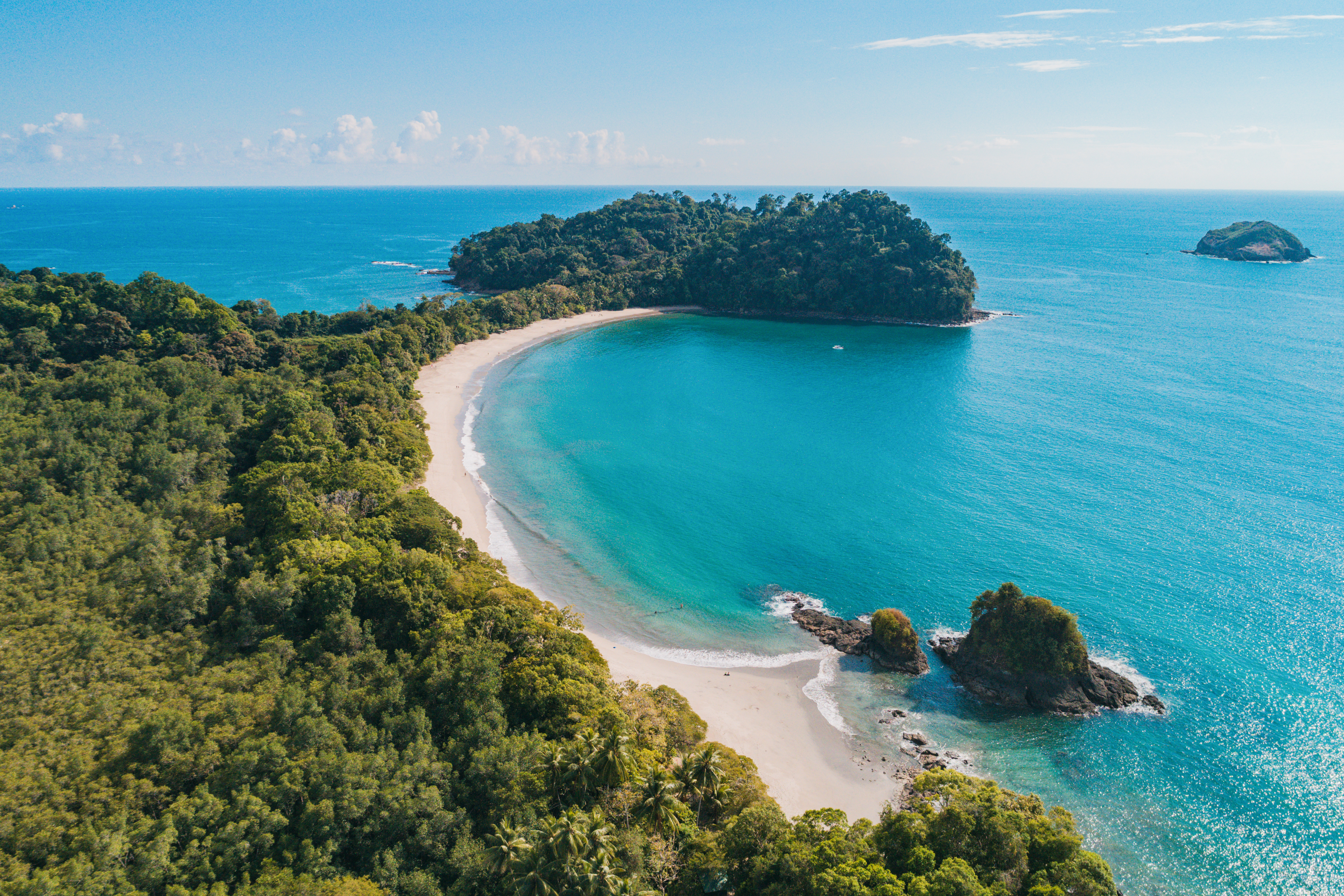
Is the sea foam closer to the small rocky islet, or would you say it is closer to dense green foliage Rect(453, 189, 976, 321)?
the small rocky islet

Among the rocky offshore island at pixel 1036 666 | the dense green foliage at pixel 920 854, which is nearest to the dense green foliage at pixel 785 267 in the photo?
the rocky offshore island at pixel 1036 666

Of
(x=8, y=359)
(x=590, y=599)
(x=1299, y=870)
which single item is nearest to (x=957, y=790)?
(x=1299, y=870)

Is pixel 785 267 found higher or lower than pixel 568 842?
higher

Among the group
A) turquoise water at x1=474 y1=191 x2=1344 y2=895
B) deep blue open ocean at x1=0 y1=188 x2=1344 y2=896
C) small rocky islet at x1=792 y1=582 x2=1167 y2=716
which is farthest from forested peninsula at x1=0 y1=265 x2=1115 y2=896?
small rocky islet at x1=792 y1=582 x2=1167 y2=716

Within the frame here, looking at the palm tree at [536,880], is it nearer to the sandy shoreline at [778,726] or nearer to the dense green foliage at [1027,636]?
the sandy shoreline at [778,726]

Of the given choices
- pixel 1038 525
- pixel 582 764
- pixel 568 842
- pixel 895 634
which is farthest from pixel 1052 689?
pixel 568 842

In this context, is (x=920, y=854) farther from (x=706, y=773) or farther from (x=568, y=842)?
(x=568, y=842)

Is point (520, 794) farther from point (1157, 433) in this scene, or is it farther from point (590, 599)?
point (1157, 433)
